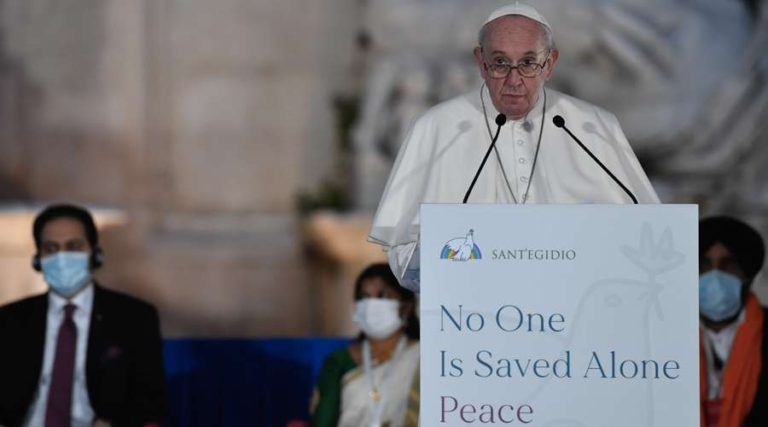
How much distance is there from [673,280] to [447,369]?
0.57m

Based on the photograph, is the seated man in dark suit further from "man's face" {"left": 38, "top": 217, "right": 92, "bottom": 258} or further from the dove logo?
the dove logo

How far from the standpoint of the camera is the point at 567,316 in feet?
12.8

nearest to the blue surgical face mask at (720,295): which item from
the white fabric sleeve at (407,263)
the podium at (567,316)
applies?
the white fabric sleeve at (407,263)

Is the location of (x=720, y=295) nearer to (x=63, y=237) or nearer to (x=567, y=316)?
→ (x=567, y=316)

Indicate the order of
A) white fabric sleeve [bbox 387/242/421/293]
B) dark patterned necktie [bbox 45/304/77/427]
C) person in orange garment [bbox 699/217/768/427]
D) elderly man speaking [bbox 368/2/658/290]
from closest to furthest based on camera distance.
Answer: white fabric sleeve [bbox 387/242/421/293]
elderly man speaking [bbox 368/2/658/290]
person in orange garment [bbox 699/217/768/427]
dark patterned necktie [bbox 45/304/77/427]

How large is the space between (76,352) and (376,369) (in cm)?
109

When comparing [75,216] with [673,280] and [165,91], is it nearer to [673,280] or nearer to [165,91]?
[673,280]

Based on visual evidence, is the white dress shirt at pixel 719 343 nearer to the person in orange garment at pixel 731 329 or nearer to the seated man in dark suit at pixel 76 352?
the person in orange garment at pixel 731 329

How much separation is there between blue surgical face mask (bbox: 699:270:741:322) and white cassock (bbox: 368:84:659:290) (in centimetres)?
163

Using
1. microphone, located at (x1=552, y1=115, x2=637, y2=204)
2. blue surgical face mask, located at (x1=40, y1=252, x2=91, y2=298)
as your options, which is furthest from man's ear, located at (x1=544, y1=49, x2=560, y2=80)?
blue surgical face mask, located at (x1=40, y1=252, x2=91, y2=298)

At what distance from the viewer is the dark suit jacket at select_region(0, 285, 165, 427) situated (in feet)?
19.4

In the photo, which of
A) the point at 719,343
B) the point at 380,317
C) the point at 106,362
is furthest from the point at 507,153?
the point at 106,362

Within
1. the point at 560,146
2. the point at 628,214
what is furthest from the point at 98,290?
the point at 628,214

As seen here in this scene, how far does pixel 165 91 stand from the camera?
35.1ft
